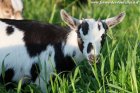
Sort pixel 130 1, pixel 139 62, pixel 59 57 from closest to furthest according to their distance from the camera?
pixel 59 57, pixel 139 62, pixel 130 1

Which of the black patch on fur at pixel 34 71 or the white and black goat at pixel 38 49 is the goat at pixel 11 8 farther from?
the black patch on fur at pixel 34 71

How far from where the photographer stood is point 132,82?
19.3 ft

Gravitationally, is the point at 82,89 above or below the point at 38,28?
below

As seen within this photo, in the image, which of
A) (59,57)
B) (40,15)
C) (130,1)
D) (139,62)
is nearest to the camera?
(59,57)

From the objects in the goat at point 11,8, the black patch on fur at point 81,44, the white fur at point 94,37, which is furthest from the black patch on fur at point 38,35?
the goat at point 11,8

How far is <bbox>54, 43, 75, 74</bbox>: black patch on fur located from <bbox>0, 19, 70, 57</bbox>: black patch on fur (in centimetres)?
8

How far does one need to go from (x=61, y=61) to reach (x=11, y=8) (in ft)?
5.24

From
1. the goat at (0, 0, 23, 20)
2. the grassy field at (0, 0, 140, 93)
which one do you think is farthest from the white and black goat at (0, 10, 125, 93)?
the goat at (0, 0, 23, 20)

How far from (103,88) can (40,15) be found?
3.69 meters

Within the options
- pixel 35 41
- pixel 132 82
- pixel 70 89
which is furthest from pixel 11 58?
pixel 132 82

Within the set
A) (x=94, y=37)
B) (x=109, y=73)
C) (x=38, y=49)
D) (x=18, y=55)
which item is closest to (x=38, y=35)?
(x=38, y=49)

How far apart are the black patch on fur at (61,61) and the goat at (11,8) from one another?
144 cm

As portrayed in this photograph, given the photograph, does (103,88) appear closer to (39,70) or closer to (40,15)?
(39,70)

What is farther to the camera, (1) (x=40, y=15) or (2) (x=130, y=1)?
(1) (x=40, y=15)
